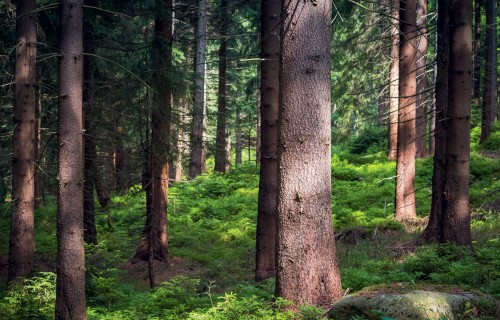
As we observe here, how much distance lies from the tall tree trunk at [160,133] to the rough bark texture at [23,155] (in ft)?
8.42

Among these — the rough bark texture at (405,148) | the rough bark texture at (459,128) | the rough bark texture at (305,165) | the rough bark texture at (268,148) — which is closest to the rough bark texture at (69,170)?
the rough bark texture at (305,165)

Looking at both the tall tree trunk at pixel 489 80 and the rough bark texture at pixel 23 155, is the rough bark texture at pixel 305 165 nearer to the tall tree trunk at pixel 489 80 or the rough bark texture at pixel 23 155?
the rough bark texture at pixel 23 155

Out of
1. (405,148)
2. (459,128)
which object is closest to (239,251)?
(405,148)

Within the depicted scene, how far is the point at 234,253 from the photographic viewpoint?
46.3 ft

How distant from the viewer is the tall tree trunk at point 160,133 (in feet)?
39.9

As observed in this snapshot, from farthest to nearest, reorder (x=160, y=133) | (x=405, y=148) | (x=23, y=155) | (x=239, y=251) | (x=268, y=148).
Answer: (x=239, y=251) → (x=405, y=148) → (x=160, y=133) → (x=23, y=155) → (x=268, y=148)

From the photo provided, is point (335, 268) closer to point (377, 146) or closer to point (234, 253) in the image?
point (234, 253)

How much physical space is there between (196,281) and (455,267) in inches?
153

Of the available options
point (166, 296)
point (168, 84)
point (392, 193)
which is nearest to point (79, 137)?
point (166, 296)

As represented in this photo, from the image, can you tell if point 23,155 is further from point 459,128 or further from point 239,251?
point 459,128

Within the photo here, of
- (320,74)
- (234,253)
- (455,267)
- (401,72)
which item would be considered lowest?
(234,253)

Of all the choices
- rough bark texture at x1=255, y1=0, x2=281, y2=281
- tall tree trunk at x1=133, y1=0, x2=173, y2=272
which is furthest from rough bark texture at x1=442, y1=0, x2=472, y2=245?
tall tree trunk at x1=133, y1=0, x2=173, y2=272

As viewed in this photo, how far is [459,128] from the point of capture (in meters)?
8.93

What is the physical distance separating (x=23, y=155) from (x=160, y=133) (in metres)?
3.05
